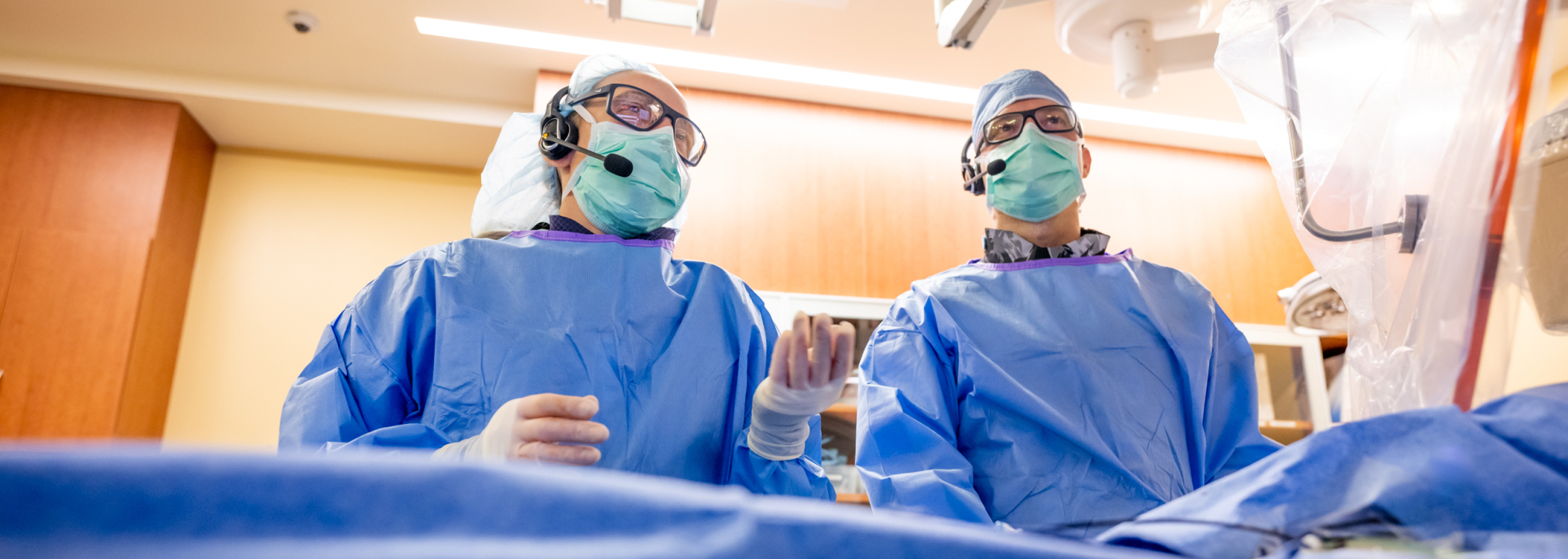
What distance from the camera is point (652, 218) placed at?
50.1 inches

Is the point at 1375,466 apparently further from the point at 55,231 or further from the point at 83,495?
the point at 55,231

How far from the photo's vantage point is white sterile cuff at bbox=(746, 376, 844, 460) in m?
0.94

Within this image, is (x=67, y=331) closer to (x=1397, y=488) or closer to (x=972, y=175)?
(x=972, y=175)

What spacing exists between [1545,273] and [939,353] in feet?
2.32

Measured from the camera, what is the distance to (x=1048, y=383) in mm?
1198

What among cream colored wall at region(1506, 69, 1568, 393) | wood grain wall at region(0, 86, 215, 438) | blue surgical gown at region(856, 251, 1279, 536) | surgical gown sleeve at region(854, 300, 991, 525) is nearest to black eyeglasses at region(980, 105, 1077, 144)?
blue surgical gown at region(856, 251, 1279, 536)

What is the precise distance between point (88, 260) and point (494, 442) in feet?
8.74

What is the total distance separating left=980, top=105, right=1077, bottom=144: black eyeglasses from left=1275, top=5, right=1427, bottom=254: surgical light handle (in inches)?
21.5

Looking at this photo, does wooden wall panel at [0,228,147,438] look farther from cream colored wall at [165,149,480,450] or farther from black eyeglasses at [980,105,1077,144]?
black eyeglasses at [980,105,1077,144]

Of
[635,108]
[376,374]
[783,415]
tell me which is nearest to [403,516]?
[783,415]

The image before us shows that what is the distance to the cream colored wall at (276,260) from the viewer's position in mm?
2941

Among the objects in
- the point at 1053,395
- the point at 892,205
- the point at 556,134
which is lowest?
the point at 1053,395

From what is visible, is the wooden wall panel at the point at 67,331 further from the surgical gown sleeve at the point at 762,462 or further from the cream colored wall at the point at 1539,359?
the cream colored wall at the point at 1539,359

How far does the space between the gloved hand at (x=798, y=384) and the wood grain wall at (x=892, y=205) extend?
168cm
